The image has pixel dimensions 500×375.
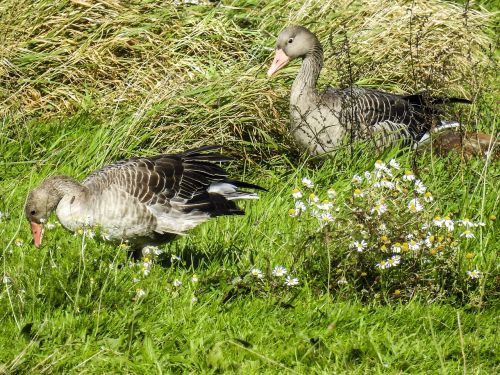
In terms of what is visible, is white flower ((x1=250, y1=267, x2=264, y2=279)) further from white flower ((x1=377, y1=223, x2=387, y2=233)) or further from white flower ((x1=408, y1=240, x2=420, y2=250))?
white flower ((x1=408, y1=240, x2=420, y2=250))

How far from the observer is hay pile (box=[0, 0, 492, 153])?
29.8 ft

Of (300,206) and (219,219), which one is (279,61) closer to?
(219,219)

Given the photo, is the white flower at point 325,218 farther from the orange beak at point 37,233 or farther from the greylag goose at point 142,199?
the orange beak at point 37,233

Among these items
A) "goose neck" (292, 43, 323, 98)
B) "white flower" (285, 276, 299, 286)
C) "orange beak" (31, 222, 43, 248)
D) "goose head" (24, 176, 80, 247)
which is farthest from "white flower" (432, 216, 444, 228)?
"goose neck" (292, 43, 323, 98)

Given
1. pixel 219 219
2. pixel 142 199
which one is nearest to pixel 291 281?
pixel 142 199

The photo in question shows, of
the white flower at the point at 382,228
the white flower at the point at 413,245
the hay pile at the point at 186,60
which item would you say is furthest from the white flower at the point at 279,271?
the hay pile at the point at 186,60

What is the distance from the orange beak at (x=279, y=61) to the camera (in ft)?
30.8

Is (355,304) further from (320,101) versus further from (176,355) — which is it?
(320,101)

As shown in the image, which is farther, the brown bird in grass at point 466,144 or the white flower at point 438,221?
the brown bird in grass at point 466,144

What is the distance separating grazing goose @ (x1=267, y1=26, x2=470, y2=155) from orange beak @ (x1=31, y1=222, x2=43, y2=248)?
2.83 m

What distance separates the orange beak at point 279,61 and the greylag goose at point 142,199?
2.44m

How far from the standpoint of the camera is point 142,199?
261 inches

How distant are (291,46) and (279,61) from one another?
179 mm

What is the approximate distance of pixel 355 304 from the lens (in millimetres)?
5863
